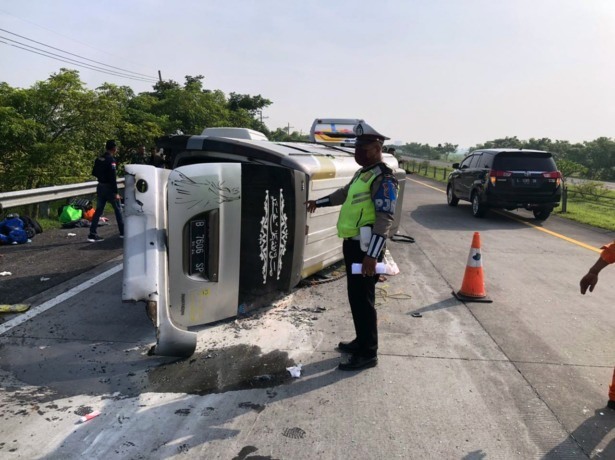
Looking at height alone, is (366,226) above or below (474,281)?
above

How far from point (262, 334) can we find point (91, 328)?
165 cm

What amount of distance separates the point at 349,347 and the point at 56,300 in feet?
11.0

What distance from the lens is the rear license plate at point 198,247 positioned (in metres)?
3.89

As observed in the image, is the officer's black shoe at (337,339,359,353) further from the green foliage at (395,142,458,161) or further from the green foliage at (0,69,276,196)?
the green foliage at (395,142,458,161)

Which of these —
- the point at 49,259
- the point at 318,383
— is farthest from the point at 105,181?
the point at 318,383

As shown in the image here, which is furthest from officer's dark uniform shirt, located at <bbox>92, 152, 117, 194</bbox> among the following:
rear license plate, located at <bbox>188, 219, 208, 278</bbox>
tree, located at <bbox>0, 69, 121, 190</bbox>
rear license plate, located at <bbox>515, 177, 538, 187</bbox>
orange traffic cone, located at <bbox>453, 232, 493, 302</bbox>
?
rear license plate, located at <bbox>515, 177, 538, 187</bbox>

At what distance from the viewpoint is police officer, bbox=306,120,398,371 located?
368 centimetres

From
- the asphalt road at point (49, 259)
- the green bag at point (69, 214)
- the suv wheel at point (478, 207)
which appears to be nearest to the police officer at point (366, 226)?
the asphalt road at point (49, 259)

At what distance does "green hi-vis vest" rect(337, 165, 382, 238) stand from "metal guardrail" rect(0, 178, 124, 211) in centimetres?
666

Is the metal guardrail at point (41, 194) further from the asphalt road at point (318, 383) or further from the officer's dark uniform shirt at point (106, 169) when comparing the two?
the asphalt road at point (318, 383)

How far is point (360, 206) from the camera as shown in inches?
151

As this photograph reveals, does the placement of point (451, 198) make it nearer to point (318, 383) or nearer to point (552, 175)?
point (552, 175)

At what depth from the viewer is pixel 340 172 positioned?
19.6 feet

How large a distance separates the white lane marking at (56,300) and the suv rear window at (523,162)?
9.61 meters
